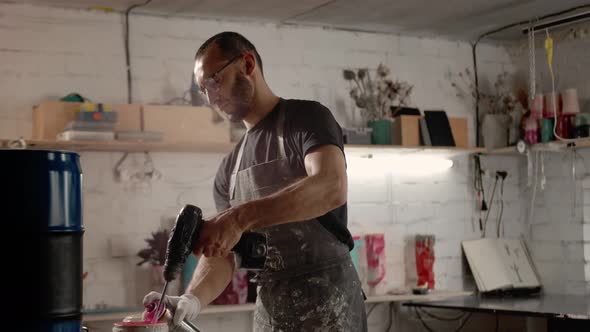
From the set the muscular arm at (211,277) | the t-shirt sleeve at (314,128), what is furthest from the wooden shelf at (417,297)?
the t-shirt sleeve at (314,128)

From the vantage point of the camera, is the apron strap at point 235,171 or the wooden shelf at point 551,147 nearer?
the apron strap at point 235,171

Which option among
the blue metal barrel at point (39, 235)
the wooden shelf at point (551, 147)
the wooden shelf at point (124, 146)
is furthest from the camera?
the wooden shelf at point (551, 147)

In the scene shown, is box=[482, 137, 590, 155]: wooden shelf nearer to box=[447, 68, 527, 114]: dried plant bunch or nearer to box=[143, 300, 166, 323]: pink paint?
box=[447, 68, 527, 114]: dried plant bunch

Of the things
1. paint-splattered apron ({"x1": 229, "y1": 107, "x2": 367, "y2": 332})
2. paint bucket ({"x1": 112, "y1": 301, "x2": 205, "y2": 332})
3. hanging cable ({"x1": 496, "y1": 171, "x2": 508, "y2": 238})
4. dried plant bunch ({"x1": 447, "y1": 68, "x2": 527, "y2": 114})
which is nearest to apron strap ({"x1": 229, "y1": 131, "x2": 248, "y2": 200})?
paint-splattered apron ({"x1": 229, "y1": 107, "x2": 367, "y2": 332})

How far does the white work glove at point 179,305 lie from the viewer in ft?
8.57

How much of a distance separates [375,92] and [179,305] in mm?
3101

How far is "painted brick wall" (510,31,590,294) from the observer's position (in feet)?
18.3

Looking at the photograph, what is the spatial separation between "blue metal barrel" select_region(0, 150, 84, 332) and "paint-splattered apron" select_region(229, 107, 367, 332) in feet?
3.99

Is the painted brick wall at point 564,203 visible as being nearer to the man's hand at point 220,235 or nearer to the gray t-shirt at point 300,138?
the gray t-shirt at point 300,138

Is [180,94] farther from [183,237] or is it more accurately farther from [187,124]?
[183,237]

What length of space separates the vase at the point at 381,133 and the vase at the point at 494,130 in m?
0.88

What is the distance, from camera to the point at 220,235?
2221 mm

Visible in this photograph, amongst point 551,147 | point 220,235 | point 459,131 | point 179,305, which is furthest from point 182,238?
point 551,147

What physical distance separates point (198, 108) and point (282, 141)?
6.29 ft
